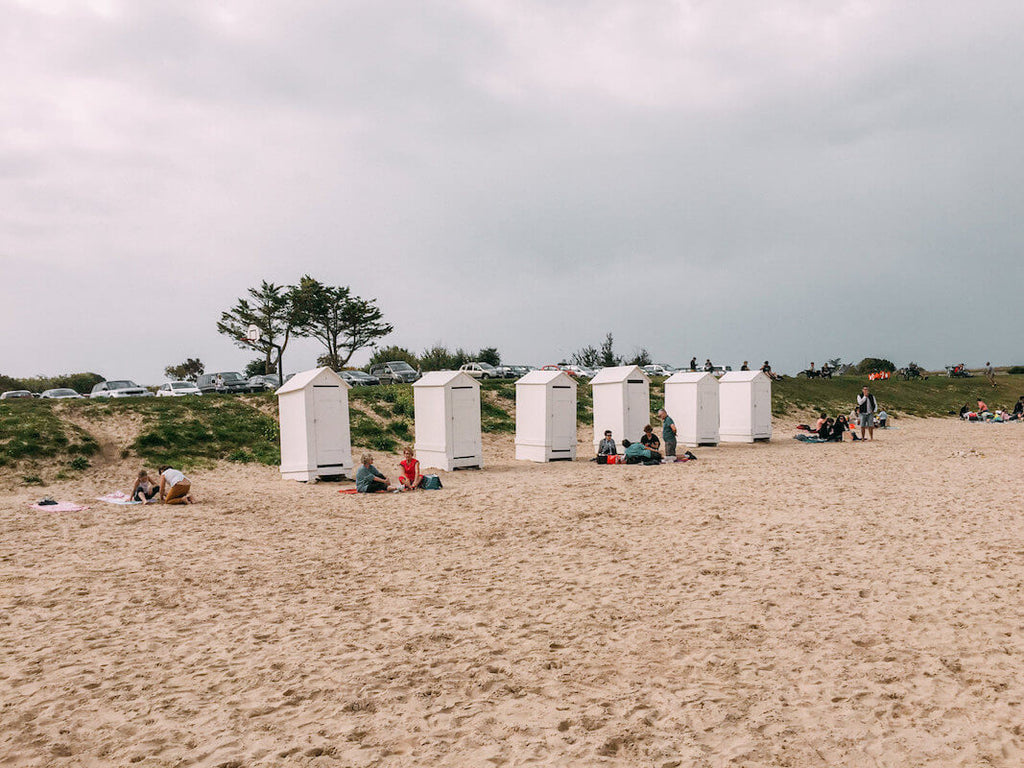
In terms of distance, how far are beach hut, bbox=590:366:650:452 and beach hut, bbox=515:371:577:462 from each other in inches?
55.2

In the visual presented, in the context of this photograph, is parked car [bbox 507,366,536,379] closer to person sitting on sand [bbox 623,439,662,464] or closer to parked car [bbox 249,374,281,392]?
parked car [bbox 249,374,281,392]

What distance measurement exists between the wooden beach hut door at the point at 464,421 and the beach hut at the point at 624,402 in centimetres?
445

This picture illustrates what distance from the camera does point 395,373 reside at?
153ft

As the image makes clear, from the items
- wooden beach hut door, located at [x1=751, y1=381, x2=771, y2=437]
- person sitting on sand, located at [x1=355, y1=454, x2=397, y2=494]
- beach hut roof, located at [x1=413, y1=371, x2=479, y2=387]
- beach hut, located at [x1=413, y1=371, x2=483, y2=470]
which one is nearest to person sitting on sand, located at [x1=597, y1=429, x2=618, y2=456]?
beach hut, located at [x1=413, y1=371, x2=483, y2=470]

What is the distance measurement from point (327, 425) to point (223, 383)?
25.5 metres

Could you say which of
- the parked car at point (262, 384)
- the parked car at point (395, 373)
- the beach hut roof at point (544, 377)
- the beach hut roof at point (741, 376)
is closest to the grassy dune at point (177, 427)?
the beach hut roof at point (544, 377)

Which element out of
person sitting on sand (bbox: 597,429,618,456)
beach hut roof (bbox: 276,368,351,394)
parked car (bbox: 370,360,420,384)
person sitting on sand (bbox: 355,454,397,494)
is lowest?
person sitting on sand (bbox: 355,454,397,494)

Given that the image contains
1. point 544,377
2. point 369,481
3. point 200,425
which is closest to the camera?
point 369,481

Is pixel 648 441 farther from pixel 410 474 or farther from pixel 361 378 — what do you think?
pixel 361 378

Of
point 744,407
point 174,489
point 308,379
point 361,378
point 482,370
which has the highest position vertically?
point 482,370

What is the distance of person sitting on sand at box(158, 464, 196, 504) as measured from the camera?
44.9ft

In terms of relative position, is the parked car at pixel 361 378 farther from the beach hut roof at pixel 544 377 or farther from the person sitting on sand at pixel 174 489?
the person sitting on sand at pixel 174 489

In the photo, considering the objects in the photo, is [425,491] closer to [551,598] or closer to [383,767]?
[551,598]

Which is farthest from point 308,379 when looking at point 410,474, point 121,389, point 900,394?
point 900,394
